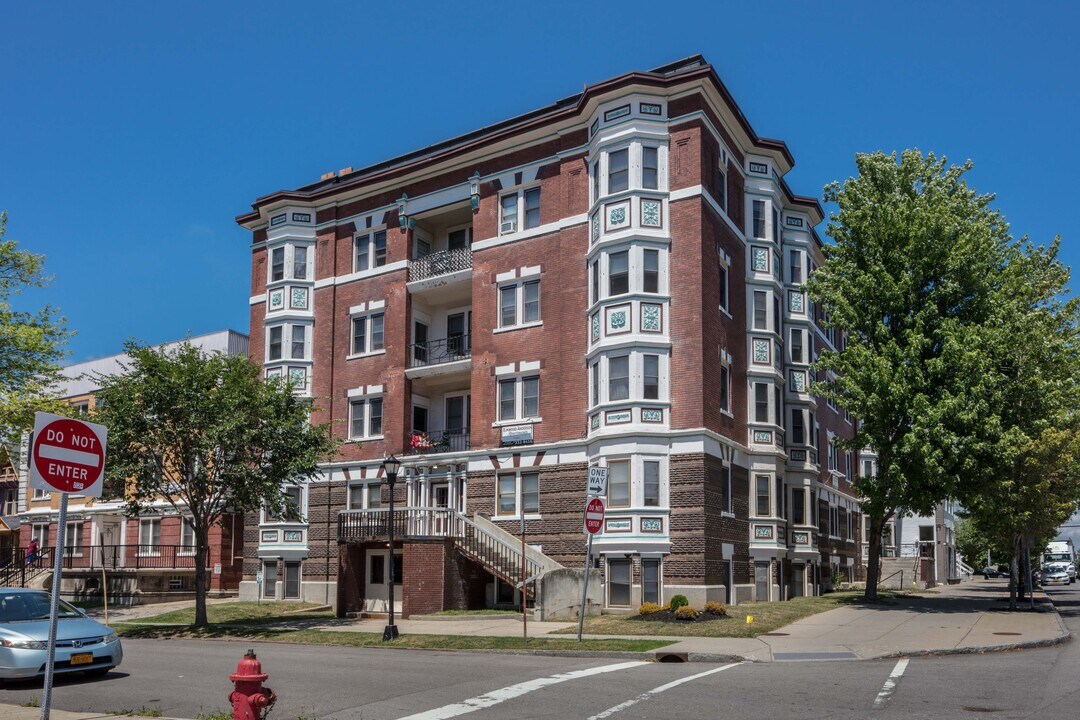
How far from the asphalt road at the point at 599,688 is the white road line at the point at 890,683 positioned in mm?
17

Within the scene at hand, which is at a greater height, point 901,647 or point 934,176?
point 934,176

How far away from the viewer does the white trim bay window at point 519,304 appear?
1417 inches

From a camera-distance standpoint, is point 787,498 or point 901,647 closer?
point 901,647

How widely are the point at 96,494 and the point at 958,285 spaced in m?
27.0

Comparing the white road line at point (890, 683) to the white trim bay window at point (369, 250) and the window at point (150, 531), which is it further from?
the window at point (150, 531)

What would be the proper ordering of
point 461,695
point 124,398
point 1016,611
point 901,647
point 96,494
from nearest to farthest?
point 96,494
point 461,695
point 901,647
point 124,398
point 1016,611

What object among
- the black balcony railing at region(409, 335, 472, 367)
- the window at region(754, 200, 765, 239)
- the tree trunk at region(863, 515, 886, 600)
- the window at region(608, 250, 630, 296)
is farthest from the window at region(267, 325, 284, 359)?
the tree trunk at region(863, 515, 886, 600)

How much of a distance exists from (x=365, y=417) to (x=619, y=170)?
14.2 metres

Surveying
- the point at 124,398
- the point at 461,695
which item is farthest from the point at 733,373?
the point at 461,695

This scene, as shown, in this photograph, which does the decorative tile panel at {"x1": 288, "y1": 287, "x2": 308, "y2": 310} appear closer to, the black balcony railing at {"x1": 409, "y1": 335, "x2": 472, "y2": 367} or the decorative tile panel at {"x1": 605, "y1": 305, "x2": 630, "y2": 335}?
the black balcony railing at {"x1": 409, "y1": 335, "x2": 472, "y2": 367}

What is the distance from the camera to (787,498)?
3847cm

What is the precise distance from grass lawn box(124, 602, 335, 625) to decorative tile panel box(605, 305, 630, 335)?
515 inches

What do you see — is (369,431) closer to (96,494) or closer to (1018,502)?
(1018,502)

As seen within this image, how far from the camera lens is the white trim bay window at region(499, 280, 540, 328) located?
118 ft
